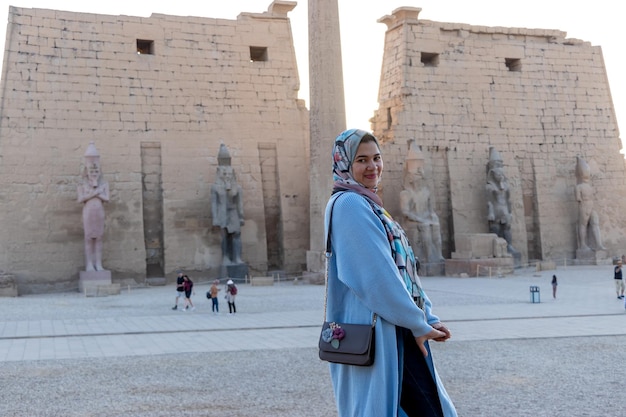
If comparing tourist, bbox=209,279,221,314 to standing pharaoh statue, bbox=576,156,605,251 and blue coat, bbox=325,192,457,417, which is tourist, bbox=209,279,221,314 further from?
standing pharaoh statue, bbox=576,156,605,251

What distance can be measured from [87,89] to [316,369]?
1242 centimetres

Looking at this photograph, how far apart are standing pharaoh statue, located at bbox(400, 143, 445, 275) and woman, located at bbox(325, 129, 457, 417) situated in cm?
1556

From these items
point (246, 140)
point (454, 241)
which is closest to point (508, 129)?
point (454, 241)

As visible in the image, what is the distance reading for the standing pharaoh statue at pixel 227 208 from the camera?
1673cm

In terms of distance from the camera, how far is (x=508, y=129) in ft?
69.4

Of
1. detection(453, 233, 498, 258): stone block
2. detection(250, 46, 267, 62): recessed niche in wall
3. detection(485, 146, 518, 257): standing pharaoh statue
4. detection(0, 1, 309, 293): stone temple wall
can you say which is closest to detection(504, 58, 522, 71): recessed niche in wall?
detection(485, 146, 518, 257): standing pharaoh statue

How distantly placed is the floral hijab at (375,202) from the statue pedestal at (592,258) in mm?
18959

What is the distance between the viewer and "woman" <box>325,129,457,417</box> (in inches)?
95.7

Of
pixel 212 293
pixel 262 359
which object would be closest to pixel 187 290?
pixel 212 293

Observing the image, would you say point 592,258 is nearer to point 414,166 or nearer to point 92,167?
point 414,166

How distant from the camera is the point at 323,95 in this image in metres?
16.5

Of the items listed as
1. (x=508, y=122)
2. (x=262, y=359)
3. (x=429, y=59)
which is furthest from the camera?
(x=508, y=122)

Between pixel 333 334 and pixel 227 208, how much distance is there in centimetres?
1442

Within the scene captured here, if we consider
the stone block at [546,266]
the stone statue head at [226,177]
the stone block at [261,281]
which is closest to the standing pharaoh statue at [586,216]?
the stone block at [546,266]
